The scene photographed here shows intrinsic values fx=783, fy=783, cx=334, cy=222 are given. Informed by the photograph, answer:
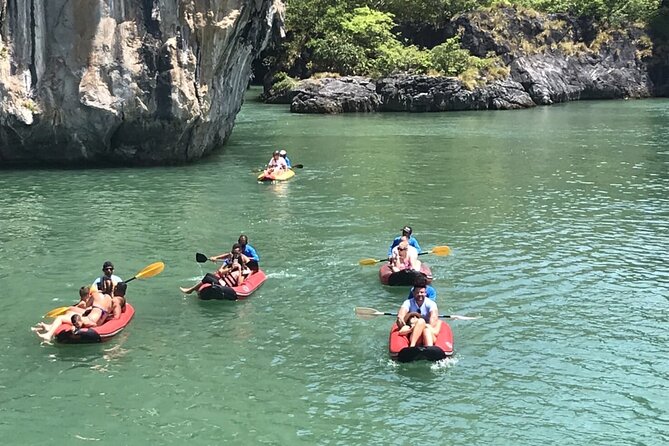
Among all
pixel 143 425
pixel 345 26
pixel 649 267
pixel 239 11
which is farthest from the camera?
pixel 345 26

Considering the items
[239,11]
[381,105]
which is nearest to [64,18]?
[239,11]

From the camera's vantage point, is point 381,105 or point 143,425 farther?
point 381,105

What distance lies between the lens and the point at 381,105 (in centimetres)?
5819

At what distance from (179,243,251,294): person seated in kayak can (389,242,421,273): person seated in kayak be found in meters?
3.09

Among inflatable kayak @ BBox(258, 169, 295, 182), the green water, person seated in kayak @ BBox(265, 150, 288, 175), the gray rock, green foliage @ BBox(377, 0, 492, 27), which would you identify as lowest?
the green water

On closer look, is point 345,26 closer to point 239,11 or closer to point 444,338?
point 239,11

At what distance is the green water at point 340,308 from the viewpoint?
10.6 metres

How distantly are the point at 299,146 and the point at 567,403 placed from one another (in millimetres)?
28488

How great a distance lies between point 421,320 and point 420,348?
2.42ft

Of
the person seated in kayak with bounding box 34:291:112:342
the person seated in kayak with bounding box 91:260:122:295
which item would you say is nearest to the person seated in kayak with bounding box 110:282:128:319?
the person seated in kayak with bounding box 34:291:112:342

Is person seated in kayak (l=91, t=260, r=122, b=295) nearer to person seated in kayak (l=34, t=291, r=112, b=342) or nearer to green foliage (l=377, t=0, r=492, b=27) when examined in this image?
person seated in kayak (l=34, t=291, r=112, b=342)

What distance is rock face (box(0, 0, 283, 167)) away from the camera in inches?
1106

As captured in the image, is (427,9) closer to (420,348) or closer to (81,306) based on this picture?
(81,306)

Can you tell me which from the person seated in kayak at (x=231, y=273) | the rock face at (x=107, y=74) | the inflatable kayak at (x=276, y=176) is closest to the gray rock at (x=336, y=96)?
the rock face at (x=107, y=74)
